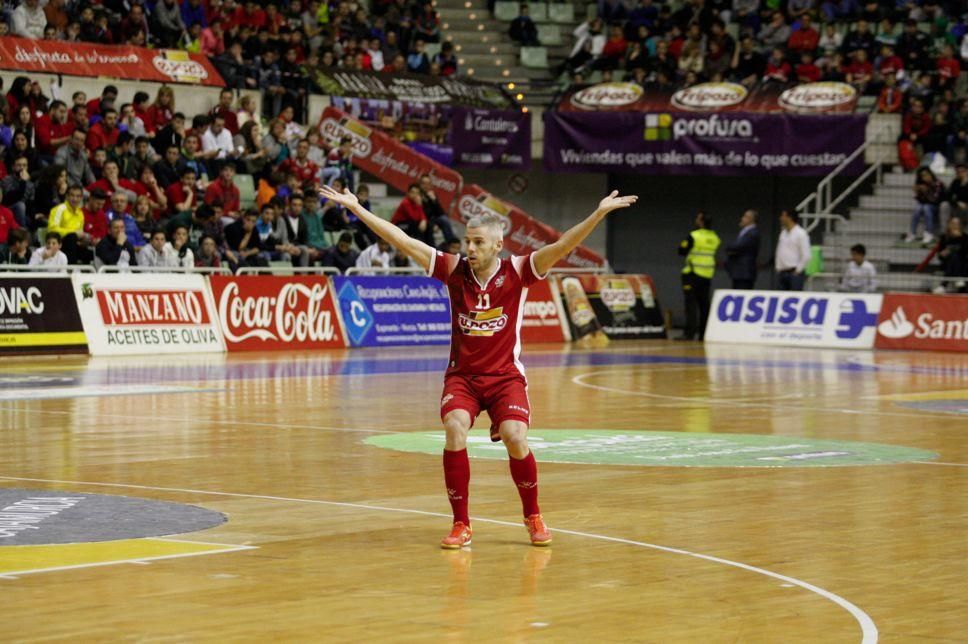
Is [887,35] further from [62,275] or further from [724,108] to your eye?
→ [62,275]

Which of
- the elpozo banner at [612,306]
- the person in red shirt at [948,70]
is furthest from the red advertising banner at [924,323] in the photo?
the person in red shirt at [948,70]

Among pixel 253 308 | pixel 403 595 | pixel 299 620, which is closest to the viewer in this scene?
pixel 299 620

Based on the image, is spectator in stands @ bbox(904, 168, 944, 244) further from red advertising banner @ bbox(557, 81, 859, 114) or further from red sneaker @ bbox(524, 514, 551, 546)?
red sneaker @ bbox(524, 514, 551, 546)

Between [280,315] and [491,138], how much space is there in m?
11.3

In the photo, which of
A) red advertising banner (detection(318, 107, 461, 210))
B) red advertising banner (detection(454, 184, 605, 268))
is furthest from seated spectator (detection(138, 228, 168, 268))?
red advertising banner (detection(454, 184, 605, 268))

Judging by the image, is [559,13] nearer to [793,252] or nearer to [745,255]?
[745,255]

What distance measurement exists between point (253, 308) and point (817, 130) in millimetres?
14954

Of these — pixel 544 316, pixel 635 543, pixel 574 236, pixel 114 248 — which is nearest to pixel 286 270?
pixel 114 248

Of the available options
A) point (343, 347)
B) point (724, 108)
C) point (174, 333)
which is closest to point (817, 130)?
point (724, 108)

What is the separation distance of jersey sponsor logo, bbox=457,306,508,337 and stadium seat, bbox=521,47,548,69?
32882 mm

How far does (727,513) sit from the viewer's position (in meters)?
11.1

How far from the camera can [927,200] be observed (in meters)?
35.5

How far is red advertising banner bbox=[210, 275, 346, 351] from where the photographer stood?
90.0 ft

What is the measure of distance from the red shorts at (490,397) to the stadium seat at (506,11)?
34.0 meters
